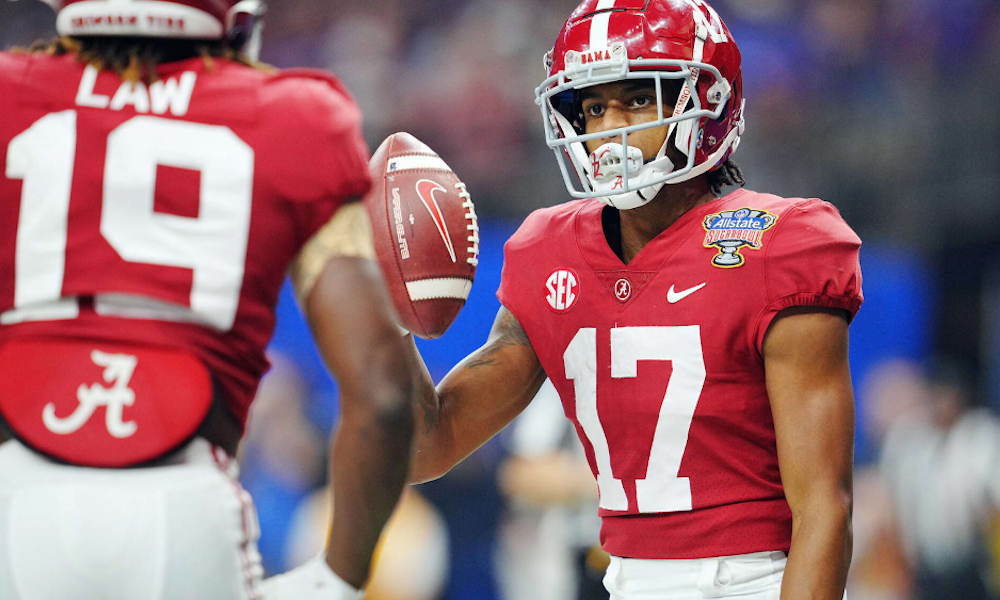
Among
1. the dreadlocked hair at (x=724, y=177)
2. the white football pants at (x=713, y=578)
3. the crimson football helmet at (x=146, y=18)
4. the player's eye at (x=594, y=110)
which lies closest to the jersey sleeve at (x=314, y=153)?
the crimson football helmet at (x=146, y=18)

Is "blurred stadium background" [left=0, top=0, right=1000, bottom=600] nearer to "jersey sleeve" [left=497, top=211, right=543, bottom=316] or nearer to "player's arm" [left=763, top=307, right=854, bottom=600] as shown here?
"jersey sleeve" [left=497, top=211, right=543, bottom=316]

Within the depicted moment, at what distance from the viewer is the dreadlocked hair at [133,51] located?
5.41 ft

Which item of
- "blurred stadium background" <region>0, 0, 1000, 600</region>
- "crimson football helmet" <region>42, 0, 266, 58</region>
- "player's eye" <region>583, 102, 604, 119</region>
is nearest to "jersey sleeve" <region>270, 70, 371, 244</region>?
"crimson football helmet" <region>42, 0, 266, 58</region>

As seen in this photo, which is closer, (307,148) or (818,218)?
(307,148)

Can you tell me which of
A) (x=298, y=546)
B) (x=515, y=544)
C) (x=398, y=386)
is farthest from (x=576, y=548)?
(x=398, y=386)

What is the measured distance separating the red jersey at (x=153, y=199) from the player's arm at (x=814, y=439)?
1018mm

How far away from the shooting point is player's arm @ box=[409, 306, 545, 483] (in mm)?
2688

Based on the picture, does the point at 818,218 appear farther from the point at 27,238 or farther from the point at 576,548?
the point at 576,548

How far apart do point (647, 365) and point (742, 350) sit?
193 mm

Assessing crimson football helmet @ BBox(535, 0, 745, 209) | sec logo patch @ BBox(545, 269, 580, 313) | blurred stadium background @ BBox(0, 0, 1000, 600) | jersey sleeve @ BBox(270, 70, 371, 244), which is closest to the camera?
jersey sleeve @ BBox(270, 70, 371, 244)

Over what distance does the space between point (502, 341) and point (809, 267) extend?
75 cm

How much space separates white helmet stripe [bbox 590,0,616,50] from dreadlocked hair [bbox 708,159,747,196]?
413mm

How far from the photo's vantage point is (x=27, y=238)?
1.59 metres

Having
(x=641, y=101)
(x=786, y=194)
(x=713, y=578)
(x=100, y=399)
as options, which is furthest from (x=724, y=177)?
(x=786, y=194)
